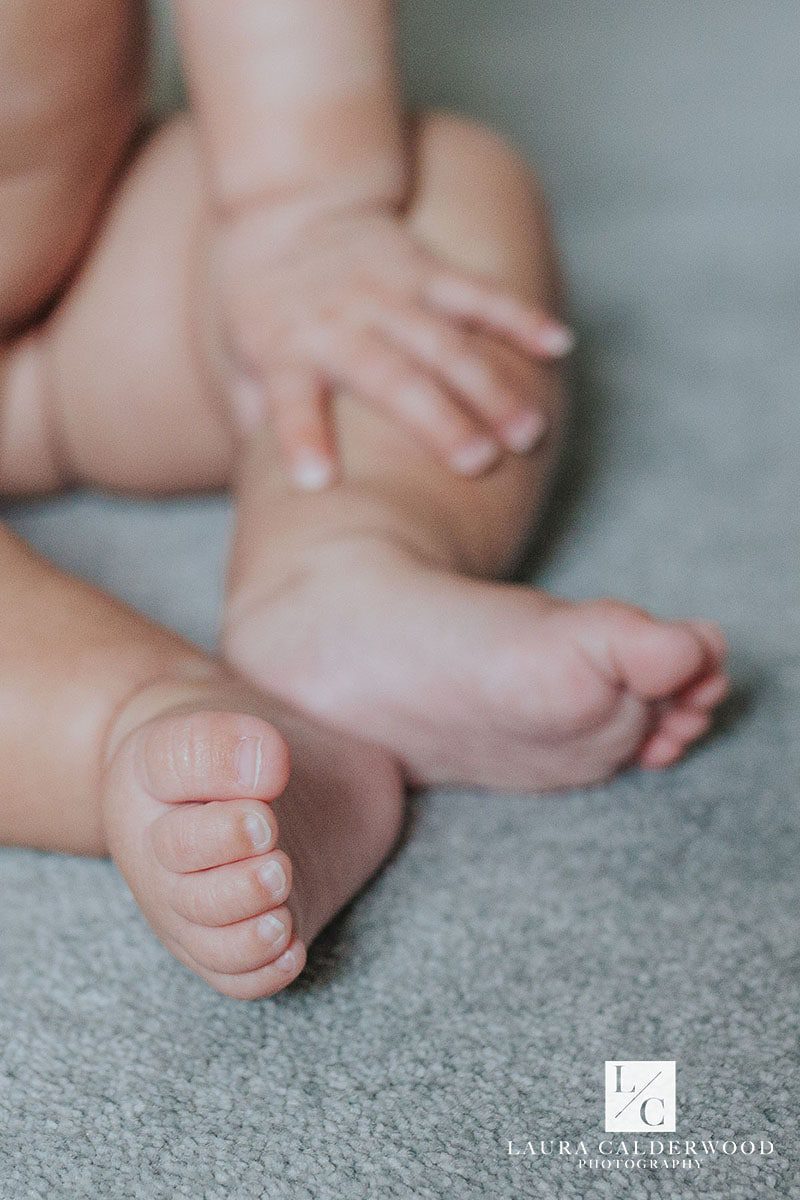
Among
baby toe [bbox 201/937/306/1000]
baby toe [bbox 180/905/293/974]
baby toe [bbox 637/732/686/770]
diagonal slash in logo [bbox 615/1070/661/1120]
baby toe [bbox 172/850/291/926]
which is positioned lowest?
baby toe [bbox 637/732/686/770]

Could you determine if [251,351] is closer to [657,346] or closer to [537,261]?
[537,261]

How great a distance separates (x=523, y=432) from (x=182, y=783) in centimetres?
27

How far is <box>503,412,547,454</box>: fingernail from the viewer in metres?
0.58

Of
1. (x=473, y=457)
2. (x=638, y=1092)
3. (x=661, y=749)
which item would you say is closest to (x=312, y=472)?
(x=473, y=457)

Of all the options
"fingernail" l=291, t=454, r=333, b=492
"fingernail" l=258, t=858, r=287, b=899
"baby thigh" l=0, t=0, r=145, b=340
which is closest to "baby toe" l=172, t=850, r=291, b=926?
"fingernail" l=258, t=858, r=287, b=899

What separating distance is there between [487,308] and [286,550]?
16 cm

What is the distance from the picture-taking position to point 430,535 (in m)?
0.53

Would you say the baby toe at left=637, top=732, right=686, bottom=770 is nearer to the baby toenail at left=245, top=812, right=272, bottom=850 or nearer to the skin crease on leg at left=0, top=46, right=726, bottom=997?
the skin crease on leg at left=0, top=46, right=726, bottom=997

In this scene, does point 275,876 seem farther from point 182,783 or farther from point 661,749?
point 661,749

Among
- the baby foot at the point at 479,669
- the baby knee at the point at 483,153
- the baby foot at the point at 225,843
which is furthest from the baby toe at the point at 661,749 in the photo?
the baby knee at the point at 483,153

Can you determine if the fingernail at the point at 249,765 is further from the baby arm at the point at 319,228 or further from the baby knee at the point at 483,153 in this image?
the baby knee at the point at 483,153

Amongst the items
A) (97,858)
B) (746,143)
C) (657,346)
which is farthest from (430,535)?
(746,143)

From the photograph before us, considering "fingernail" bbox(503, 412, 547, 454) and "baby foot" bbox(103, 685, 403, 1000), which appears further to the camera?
"fingernail" bbox(503, 412, 547, 454)

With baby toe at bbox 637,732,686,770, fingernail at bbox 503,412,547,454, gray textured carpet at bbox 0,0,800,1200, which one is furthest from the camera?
fingernail at bbox 503,412,547,454
